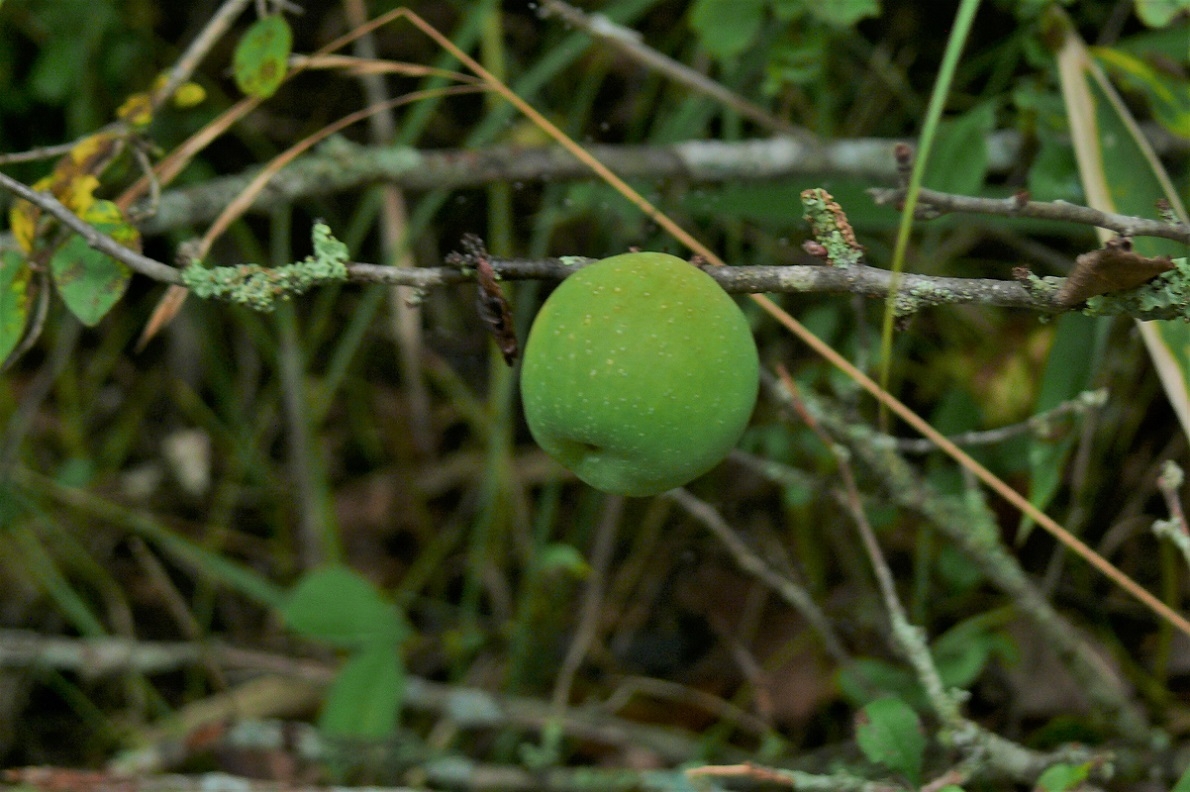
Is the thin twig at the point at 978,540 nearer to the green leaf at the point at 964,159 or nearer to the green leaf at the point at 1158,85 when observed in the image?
the green leaf at the point at 964,159

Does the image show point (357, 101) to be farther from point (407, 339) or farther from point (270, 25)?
point (270, 25)

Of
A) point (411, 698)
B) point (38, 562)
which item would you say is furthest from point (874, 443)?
point (38, 562)

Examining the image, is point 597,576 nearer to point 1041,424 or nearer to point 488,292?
point 1041,424

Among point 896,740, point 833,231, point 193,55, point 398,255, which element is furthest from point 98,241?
point 896,740

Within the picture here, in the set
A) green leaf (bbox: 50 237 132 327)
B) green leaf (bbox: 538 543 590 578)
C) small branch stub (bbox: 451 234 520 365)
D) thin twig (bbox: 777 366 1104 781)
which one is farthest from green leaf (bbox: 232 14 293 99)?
green leaf (bbox: 538 543 590 578)

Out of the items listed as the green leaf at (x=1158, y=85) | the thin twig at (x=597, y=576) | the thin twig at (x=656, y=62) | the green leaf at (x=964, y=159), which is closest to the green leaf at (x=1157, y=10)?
the green leaf at (x=1158, y=85)

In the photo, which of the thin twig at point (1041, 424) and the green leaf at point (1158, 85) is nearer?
the thin twig at point (1041, 424)
